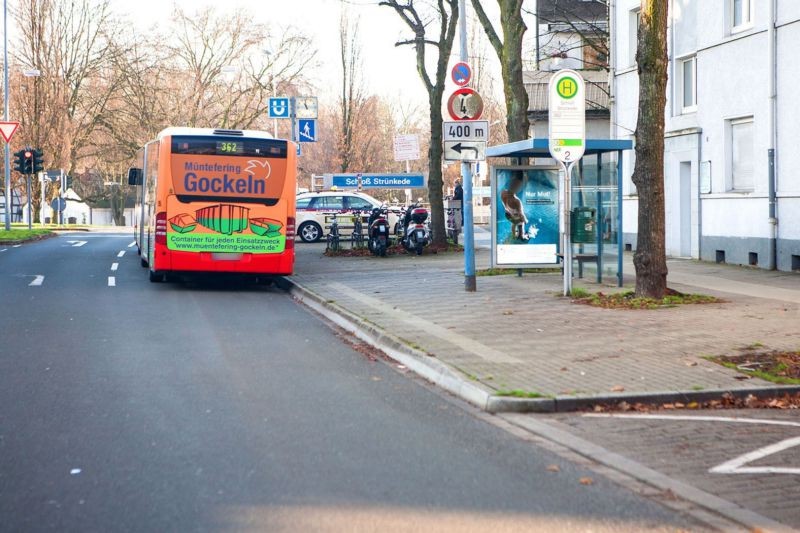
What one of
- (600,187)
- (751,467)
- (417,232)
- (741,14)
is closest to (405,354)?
(751,467)

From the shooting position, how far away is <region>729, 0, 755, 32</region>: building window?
23.2 m

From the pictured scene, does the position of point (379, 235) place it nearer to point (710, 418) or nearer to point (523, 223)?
point (523, 223)

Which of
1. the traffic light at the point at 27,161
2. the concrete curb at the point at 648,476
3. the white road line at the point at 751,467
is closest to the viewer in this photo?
the concrete curb at the point at 648,476

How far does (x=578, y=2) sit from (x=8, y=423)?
126 feet

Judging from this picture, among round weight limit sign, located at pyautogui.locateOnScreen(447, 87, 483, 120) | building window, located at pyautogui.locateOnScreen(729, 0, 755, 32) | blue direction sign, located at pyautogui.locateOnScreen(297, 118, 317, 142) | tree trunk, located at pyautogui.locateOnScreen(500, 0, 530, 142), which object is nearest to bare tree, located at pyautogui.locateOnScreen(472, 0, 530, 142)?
tree trunk, located at pyautogui.locateOnScreen(500, 0, 530, 142)

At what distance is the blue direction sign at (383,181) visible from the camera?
36438 mm

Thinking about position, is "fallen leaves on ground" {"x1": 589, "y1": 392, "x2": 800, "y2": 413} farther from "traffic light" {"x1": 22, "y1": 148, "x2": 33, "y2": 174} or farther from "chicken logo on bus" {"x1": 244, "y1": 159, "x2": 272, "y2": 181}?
"traffic light" {"x1": 22, "y1": 148, "x2": 33, "y2": 174}

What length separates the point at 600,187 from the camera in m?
19.2

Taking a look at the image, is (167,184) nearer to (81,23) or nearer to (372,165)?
(81,23)

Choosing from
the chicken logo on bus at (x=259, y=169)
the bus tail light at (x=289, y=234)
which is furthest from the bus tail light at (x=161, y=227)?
the bus tail light at (x=289, y=234)

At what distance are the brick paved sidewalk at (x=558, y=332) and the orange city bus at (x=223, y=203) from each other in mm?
1290

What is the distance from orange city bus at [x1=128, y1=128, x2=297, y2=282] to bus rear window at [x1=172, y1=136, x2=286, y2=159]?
0.02 metres

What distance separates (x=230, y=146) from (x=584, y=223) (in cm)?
634

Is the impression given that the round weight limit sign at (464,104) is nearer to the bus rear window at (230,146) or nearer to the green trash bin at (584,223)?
the green trash bin at (584,223)
